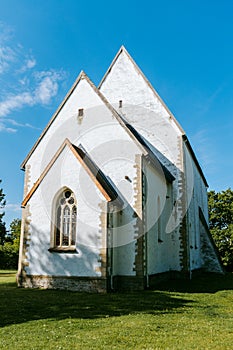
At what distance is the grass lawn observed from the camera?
22.2ft

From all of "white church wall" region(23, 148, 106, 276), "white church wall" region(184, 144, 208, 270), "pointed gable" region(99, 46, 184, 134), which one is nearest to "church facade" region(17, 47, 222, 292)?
"white church wall" region(23, 148, 106, 276)

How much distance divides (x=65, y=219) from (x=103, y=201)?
2375mm

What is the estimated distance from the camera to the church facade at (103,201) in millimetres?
14766

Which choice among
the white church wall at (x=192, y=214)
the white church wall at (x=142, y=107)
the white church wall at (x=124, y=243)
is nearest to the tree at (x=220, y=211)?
the white church wall at (x=192, y=214)

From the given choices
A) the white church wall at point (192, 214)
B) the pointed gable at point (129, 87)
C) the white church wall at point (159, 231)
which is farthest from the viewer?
the pointed gable at point (129, 87)

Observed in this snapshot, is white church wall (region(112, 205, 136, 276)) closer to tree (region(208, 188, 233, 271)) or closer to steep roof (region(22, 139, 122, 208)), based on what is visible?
steep roof (region(22, 139, 122, 208))

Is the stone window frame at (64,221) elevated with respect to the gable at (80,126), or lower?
lower

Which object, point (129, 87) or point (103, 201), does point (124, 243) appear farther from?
point (129, 87)

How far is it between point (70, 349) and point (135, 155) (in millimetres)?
11890

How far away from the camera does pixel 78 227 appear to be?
49.0ft

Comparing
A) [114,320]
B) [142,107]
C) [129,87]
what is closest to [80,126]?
[142,107]

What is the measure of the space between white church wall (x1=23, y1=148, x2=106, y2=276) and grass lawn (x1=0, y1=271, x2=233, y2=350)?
1.33m

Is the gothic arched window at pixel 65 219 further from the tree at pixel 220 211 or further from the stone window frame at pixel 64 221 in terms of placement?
the tree at pixel 220 211

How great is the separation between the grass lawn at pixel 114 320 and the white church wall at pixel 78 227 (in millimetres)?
1330
